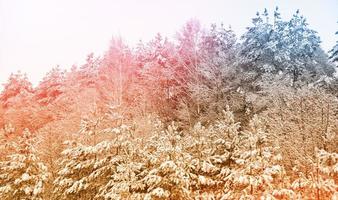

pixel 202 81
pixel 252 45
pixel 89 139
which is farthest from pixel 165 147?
pixel 252 45

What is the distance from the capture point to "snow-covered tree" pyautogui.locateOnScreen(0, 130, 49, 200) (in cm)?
793

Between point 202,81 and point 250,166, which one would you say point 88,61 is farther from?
point 250,166

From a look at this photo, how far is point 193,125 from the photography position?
14656 mm

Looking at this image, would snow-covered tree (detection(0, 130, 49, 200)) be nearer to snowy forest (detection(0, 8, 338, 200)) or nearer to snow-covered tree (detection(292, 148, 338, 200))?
snowy forest (detection(0, 8, 338, 200))

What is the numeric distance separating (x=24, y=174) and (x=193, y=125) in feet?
26.3

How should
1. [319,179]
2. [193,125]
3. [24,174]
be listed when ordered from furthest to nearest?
1. [193,125]
2. [24,174]
3. [319,179]

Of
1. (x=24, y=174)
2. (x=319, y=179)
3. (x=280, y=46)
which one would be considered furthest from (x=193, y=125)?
(x=319, y=179)

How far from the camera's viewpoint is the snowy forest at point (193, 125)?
22.3 ft

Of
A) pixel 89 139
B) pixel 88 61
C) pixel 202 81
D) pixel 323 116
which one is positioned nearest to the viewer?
pixel 323 116

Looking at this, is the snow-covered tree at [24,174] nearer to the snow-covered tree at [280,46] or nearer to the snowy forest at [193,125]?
the snowy forest at [193,125]

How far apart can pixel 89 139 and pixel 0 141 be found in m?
3.07

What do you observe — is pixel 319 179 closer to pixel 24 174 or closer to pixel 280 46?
pixel 24 174

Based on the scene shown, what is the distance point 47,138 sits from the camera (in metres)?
9.45

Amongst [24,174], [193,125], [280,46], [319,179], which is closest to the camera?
[319,179]
